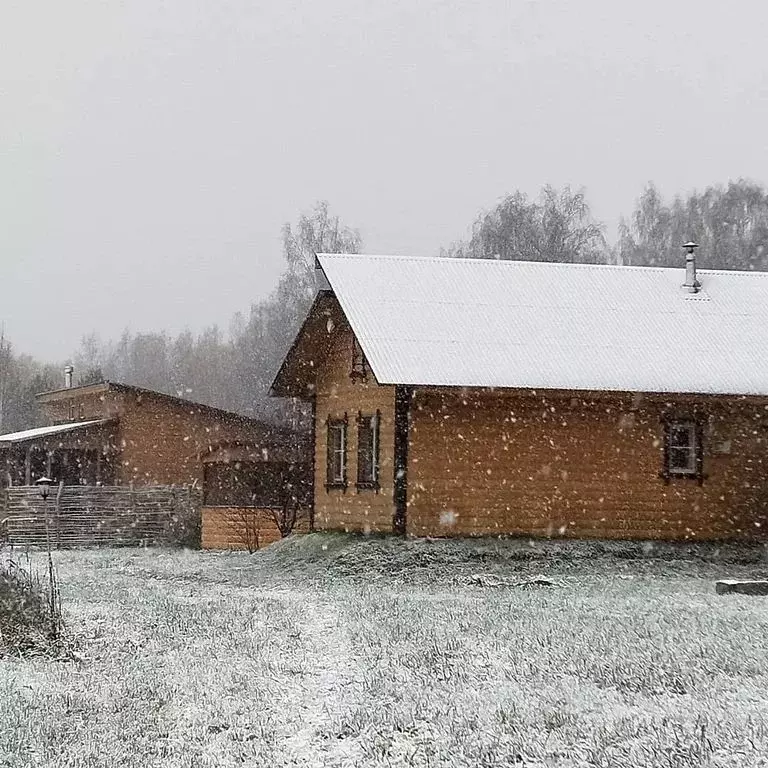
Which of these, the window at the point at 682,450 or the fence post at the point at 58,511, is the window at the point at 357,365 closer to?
the window at the point at 682,450

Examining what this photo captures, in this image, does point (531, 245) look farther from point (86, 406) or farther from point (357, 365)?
point (357, 365)

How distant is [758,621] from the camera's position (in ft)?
47.8

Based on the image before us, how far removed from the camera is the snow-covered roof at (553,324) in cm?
2302

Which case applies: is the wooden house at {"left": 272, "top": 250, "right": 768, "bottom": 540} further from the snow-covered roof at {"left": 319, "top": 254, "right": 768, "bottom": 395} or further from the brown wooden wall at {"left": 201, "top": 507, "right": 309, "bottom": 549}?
the brown wooden wall at {"left": 201, "top": 507, "right": 309, "bottom": 549}

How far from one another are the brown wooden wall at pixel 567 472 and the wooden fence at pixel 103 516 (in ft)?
34.1

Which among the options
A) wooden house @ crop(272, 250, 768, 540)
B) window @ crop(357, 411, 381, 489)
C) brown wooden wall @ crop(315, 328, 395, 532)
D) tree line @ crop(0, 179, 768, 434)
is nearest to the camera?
wooden house @ crop(272, 250, 768, 540)

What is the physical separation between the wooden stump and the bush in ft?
31.3

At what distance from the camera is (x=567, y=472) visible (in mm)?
23344

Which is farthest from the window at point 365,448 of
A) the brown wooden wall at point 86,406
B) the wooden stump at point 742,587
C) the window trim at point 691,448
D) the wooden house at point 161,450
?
the brown wooden wall at point 86,406

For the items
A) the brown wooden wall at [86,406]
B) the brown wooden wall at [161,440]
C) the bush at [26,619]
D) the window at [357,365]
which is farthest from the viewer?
the brown wooden wall at [86,406]

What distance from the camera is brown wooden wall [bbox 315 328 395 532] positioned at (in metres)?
23.5

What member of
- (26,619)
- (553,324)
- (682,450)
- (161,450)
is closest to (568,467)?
(682,450)

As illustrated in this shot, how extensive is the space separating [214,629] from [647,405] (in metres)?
11.9

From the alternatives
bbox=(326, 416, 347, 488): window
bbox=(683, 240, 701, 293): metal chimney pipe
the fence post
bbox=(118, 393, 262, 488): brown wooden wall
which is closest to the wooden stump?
bbox=(326, 416, 347, 488): window
